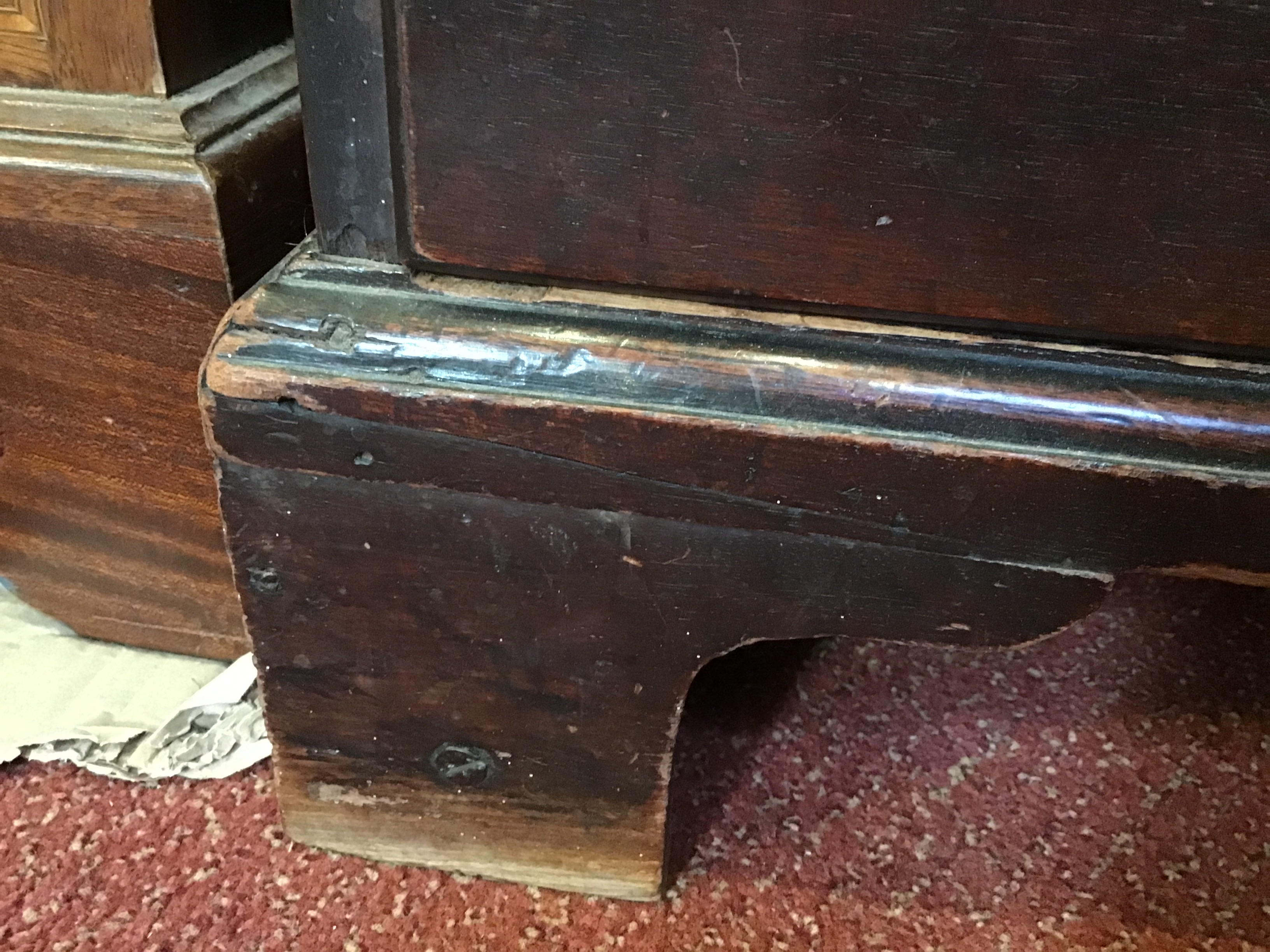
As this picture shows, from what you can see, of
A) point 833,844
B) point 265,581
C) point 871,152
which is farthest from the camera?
point 833,844

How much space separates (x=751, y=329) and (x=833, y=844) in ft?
1.18

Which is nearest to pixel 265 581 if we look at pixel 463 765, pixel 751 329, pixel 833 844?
pixel 463 765

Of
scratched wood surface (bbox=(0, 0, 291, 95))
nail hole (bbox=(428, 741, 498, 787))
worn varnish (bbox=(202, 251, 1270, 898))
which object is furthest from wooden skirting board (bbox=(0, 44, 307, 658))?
nail hole (bbox=(428, 741, 498, 787))

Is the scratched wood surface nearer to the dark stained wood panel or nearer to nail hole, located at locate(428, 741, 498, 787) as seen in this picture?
the dark stained wood panel

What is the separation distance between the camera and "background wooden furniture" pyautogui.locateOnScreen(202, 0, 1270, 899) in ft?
1.39

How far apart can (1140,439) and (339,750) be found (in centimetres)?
46

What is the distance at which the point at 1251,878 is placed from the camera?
2.16 ft

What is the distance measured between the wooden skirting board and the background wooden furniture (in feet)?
0.42

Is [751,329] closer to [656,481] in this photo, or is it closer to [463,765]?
[656,481]

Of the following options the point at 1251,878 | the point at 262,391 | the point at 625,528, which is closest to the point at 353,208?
the point at 262,391

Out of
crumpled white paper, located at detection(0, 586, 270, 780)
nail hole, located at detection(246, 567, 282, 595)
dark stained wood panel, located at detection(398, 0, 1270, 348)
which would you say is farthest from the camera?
crumpled white paper, located at detection(0, 586, 270, 780)

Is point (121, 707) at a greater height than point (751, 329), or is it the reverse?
point (751, 329)

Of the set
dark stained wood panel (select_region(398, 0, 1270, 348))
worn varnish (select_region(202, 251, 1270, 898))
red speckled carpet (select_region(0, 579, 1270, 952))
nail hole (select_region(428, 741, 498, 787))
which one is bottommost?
red speckled carpet (select_region(0, 579, 1270, 952))

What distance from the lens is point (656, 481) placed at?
496mm
